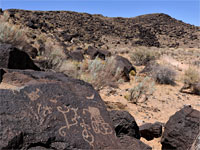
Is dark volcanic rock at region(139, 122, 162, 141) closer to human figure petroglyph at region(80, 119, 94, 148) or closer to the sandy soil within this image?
the sandy soil

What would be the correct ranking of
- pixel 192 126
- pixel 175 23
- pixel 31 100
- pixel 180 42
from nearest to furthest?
pixel 31 100 < pixel 192 126 < pixel 180 42 < pixel 175 23

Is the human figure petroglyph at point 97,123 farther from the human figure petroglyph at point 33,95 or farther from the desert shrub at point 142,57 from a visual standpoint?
the desert shrub at point 142,57

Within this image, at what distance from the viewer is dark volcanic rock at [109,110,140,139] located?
298cm

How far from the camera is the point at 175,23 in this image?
50125mm

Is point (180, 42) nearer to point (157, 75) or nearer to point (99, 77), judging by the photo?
point (157, 75)

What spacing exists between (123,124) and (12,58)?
2832 millimetres

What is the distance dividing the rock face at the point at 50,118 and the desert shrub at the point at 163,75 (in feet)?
23.0

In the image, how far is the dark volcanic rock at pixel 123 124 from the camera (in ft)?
9.77


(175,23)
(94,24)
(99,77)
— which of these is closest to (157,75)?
(99,77)

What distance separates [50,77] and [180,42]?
3990 centimetres

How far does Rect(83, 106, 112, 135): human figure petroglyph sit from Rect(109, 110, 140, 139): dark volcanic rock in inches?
16.4

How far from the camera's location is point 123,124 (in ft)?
9.98

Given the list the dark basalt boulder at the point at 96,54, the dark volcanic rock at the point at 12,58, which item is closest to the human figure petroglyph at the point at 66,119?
the dark volcanic rock at the point at 12,58

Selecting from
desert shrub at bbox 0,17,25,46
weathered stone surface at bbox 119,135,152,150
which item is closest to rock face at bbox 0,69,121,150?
weathered stone surface at bbox 119,135,152,150
